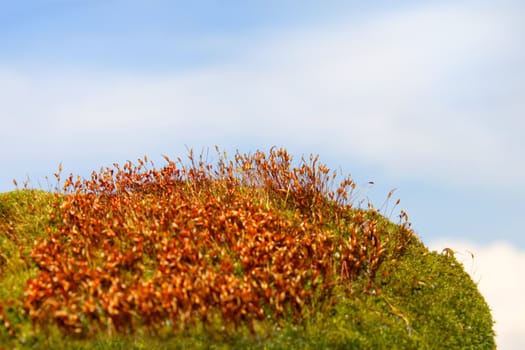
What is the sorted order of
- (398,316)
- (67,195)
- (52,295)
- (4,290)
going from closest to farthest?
(52,295) → (4,290) → (398,316) → (67,195)

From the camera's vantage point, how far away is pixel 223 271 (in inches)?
327

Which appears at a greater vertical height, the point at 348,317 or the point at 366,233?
the point at 366,233

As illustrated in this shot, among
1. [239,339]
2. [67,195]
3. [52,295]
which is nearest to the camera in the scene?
[239,339]

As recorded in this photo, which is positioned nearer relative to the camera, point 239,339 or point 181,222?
point 239,339

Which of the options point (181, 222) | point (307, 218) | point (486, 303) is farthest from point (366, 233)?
point (181, 222)

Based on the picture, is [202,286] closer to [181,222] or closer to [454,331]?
[181,222]

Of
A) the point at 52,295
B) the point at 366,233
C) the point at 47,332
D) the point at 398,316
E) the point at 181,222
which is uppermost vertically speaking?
the point at 366,233

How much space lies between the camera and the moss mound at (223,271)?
7.45m

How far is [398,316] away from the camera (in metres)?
9.02

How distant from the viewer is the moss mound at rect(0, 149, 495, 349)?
7449 millimetres

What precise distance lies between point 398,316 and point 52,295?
501 centimetres

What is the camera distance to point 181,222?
30.9 feet

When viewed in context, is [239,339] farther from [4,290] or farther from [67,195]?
[67,195]

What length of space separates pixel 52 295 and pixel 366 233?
5.33 meters
